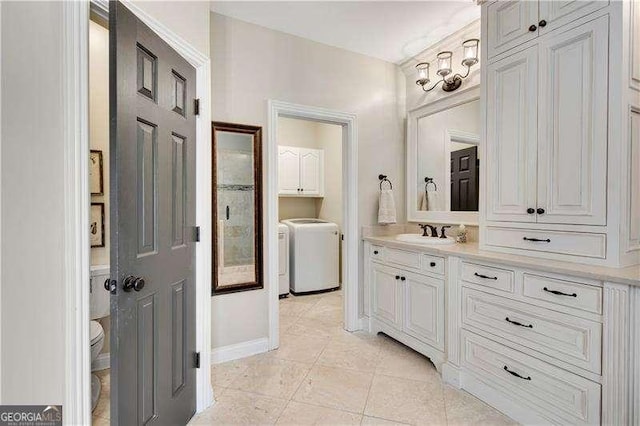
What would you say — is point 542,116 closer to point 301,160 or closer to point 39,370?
point 39,370

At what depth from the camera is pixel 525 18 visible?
1.82 metres

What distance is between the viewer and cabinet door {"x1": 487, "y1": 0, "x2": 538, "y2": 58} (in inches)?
70.4

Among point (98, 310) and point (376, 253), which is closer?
point (98, 310)

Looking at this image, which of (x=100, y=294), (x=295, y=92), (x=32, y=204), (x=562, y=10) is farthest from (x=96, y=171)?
(x=562, y=10)

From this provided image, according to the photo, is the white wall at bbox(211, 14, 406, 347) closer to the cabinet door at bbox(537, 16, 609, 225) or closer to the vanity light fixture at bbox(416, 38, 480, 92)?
the vanity light fixture at bbox(416, 38, 480, 92)

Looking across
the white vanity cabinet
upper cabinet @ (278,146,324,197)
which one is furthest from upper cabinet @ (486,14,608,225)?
upper cabinet @ (278,146,324,197)

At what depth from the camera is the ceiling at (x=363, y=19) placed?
2223 millimetres

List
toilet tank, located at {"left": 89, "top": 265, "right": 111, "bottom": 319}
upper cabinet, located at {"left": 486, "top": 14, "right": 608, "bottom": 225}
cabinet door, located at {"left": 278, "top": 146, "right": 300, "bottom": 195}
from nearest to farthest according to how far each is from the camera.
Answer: upper cabinet, located at {"left": 486, "top": 14, "right": 608, "bottom": 225} < toilet tank, located at {"left": 89, "top": 265, "right": 111, "bottom": 319} < cabinet door, located at {"left": 278, "top": 146, "right": 300, "bottom": 195}

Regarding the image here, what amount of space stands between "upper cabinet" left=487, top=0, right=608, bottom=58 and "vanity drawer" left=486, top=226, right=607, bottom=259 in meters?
1.14

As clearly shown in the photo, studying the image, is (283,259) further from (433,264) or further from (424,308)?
(433,264)

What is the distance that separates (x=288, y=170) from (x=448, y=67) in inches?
98.2

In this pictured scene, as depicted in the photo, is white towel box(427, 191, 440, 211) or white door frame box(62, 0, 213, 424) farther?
white towel box(427, 191, 440, 211)

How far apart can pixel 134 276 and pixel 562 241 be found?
6.93ft

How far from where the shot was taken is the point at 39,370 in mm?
1006
